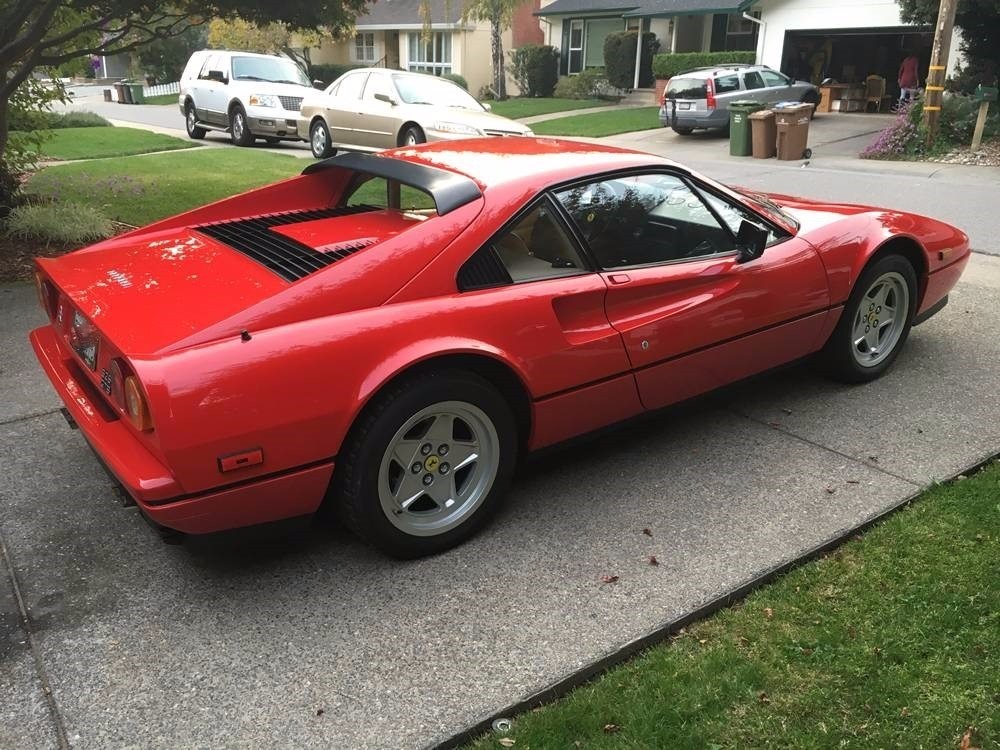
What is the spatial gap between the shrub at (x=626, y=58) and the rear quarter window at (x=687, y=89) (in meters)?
11.1

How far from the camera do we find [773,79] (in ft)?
65.5

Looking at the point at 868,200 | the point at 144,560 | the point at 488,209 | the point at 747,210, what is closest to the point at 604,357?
the point at 488,209

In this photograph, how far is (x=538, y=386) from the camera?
3.21 metres

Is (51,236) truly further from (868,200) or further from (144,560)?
(868,200)

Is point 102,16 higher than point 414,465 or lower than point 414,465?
higher

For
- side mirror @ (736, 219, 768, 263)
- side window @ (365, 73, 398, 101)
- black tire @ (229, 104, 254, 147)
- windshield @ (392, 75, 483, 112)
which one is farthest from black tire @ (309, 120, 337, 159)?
side mirror @ (736, 219, 768, 263)

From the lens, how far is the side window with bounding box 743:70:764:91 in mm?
19375

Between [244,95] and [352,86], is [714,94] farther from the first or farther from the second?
[244,95]

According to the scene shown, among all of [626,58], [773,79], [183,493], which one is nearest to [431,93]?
[773,79]

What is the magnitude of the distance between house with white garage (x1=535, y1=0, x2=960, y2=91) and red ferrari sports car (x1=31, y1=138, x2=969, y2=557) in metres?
17.4

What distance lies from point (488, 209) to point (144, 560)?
71.8 inches

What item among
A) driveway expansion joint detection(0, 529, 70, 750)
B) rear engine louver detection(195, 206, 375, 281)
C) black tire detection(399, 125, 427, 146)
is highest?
rear engine louver detection(195, 206, 375, 281)

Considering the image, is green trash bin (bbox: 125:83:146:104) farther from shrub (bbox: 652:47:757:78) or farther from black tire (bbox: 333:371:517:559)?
black tire (bbox: 333:371:517:559)

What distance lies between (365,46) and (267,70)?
1057 inches
